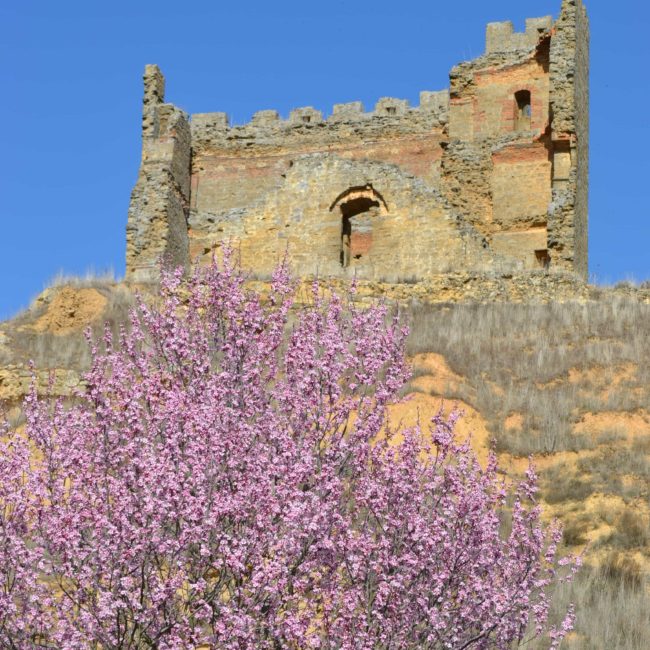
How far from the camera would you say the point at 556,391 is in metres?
19.5

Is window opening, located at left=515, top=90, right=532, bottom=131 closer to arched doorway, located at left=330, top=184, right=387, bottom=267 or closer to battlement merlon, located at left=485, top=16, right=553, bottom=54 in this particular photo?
battlement merlon, located at left=485, top=16, right=553, bottom=54

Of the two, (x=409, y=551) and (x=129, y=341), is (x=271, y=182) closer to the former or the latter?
(x=129, y=341)

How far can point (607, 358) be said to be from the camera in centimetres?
2052

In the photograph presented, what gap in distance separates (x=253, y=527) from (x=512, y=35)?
2542 centimetres

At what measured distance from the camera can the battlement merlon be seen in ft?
107

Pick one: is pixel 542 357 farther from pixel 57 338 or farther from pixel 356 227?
pixel 356 227

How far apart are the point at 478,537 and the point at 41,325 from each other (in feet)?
47.3

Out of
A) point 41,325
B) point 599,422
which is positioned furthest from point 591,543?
point 41,325

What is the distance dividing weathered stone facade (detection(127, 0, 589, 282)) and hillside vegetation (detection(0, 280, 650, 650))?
3.17 meters

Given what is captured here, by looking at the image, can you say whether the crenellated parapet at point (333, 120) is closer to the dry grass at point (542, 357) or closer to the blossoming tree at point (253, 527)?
the dry grass at point (542, 357)

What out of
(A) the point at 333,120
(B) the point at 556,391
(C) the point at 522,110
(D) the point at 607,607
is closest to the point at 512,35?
(C) the point at 522,110

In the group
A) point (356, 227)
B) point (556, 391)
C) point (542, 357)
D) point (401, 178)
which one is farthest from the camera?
point (356, 227)

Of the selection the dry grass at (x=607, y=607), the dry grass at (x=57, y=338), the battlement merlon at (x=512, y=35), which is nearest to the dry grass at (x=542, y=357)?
the dry grass at (x=607, y=607)

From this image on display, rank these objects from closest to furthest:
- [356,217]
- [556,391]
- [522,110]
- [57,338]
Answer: [556,391] < [57,338] < [522,110] < [356,217]
